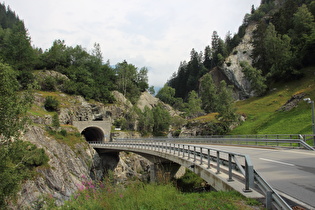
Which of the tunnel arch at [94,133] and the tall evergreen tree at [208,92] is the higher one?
the tall evergreen tree at [208,92]

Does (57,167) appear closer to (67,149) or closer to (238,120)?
(67,149)

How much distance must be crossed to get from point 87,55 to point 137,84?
24.9 metres

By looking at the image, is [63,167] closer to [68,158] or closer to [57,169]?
[57,169]

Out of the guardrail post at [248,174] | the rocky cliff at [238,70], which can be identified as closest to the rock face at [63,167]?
→ the guardrail post at [248,174]

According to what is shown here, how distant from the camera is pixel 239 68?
82.5m

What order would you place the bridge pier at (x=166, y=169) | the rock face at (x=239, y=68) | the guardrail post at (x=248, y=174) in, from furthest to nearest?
the rock face at (x=239, y=68) < the bridge pier at (x=166, y=169) < the guardrail post at (x=248, y=174)

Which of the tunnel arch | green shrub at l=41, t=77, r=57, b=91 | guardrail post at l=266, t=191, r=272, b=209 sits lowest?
the tunnel arch

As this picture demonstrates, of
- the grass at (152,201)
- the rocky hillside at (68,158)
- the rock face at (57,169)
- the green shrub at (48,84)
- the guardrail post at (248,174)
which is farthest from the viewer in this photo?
the green shrub at (48,84)

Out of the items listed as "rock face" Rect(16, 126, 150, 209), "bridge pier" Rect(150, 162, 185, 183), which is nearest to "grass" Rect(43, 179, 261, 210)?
"rock face" Rect(16, 126, 150, 209)

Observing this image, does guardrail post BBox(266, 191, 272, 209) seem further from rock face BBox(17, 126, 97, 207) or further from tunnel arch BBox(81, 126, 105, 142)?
tunnel arch BBox(81, 126, 105, 142)

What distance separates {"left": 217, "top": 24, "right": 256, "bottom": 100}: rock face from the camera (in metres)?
79.3

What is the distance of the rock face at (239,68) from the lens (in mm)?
79312

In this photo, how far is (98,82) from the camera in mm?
76375

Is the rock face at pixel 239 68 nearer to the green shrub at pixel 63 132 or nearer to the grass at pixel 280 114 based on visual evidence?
the grass at pixel 280 114
